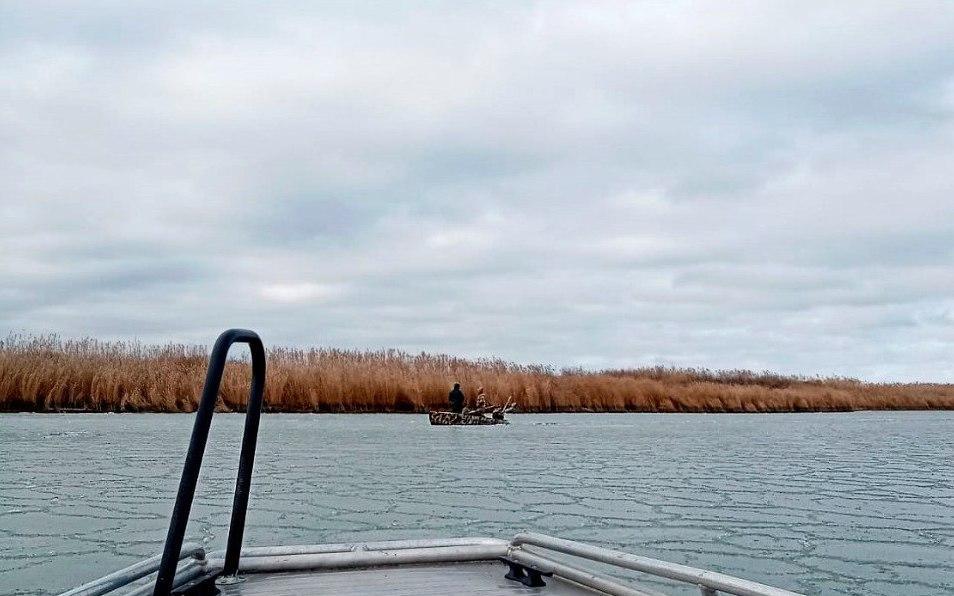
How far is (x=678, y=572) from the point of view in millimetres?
2145

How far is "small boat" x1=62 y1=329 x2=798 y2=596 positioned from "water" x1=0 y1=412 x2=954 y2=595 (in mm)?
1940

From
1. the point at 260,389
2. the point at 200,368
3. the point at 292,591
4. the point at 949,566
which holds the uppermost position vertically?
the point at 200,368

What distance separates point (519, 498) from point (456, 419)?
10.7 m

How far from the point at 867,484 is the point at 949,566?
405 cm

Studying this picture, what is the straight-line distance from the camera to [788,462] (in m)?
11.0

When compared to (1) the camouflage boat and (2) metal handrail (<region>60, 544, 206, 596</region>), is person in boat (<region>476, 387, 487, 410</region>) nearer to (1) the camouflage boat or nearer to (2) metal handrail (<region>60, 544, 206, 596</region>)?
(1) the camouflage boat

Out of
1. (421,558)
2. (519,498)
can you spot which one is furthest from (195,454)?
(519,498)

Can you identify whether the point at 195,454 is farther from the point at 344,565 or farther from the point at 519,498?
the point at 519,498

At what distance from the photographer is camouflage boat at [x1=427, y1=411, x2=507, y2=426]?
17758mm

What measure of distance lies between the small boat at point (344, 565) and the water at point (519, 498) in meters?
1.94

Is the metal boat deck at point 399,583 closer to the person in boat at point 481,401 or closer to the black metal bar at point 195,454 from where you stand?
the black metal bar at point 195,454

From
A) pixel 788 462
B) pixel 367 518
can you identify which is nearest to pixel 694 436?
pixel 788 462

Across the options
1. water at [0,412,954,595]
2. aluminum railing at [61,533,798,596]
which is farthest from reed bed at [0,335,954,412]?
aluminum railing at [61,533,798,596]

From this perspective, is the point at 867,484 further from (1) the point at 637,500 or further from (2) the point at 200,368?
(2) the point at 200,368
